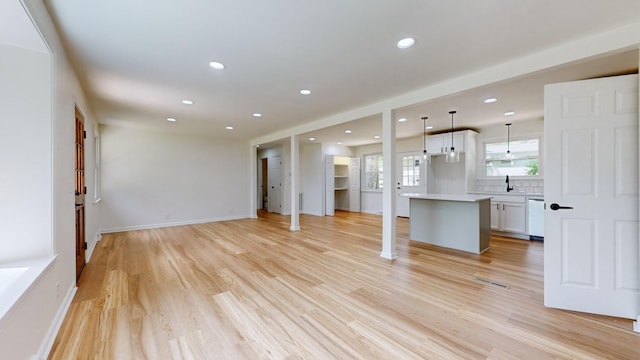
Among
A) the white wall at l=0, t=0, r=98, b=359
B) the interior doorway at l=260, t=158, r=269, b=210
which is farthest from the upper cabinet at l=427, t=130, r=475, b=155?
the white wall at l=0, t=0, r=98, b=359

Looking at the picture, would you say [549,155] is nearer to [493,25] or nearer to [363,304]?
[493,25]

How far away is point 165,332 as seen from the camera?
2035 millimetres

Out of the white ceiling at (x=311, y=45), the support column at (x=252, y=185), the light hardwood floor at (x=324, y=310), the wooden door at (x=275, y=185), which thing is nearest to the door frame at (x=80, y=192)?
the light hardwood floor at (x=324, y=310)

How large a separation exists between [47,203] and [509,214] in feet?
22.7

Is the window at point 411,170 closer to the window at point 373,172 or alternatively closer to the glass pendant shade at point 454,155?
the window at point 373,172

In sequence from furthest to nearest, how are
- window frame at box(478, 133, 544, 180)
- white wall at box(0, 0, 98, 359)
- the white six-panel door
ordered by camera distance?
window frame at box(478, 133, 544, 180), the white six-panel door, white wall at box(0, 0, 98, 359)

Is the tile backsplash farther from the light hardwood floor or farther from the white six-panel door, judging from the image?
the white six-panel door

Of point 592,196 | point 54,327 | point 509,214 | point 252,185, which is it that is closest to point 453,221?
point 509,214

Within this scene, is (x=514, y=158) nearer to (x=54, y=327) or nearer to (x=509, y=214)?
(x=509, y=214)

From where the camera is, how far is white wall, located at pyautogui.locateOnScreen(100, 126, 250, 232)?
19.5 ft

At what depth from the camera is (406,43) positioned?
7.72 feet

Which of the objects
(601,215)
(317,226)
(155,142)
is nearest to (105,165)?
(155,142)

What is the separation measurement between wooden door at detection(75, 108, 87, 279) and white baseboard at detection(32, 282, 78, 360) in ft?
2.92

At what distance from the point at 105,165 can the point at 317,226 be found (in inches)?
200
